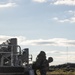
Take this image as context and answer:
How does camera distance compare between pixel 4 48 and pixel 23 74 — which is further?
pixel 4 48

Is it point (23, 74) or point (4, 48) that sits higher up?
point (4, 48)

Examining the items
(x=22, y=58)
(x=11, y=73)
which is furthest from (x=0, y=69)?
(x=22, y=58)

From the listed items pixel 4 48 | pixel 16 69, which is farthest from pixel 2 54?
pixel 16 69

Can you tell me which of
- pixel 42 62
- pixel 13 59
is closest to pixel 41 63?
pixel 42 62

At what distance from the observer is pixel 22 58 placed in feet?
44.6

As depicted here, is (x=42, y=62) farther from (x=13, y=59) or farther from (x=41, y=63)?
(x=13, y=59)

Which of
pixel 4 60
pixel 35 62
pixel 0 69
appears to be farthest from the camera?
pixel 4 60

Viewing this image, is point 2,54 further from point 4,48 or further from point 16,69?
point 16,69

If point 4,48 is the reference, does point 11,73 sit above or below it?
below

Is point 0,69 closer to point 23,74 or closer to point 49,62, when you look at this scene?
point 23,74

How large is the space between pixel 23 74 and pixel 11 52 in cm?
93

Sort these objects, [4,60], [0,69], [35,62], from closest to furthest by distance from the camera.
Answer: [0,69] < [35,62] < [4,60]

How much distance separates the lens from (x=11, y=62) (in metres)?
13.1

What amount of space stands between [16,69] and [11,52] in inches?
28.8
